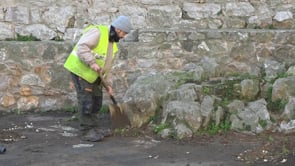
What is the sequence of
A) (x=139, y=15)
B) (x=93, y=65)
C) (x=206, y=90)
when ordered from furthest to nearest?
(x=139, y=15)
(x=206, y=90)
(x=93, y=65)

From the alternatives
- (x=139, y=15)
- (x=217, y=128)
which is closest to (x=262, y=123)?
(x=217, y=128)

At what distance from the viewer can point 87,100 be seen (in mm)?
5875

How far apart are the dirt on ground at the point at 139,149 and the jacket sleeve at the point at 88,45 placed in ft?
2.79

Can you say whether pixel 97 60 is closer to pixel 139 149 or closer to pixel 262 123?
pixel 139 149

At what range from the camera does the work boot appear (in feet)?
Result: 18.8

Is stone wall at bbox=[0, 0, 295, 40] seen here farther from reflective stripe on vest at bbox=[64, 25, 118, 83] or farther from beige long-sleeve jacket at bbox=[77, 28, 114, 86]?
beige long-sleeve jacket at bbox=[77, 28, 114, 86]

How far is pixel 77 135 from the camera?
604 cm

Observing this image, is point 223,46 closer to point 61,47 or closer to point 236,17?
point 236,17

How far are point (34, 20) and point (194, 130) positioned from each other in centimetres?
301

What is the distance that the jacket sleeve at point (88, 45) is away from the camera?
18.2 feet

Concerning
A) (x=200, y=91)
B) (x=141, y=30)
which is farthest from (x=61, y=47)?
(x=200, y=91)

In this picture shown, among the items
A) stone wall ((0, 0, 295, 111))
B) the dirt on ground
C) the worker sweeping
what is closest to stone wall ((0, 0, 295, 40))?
stone wall ((0, 0, 295, 111))

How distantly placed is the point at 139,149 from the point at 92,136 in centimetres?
63

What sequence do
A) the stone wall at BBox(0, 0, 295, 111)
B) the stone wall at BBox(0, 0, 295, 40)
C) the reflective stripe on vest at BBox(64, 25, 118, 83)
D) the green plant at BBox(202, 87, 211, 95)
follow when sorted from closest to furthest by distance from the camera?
the reflective stripe on vest at BBox(64, 25, 118, 83) → the green plant at BBox(202, 87, 211, 95) → the stone wall at BBox(0, 0, 295, 111) → the stone wall at BBox(0, 0, 295, 40)
